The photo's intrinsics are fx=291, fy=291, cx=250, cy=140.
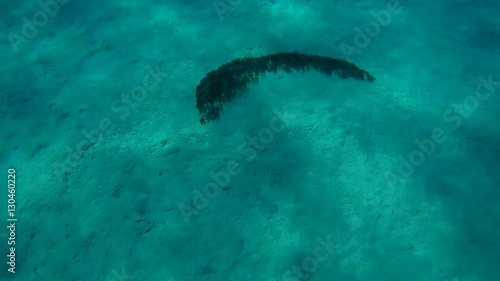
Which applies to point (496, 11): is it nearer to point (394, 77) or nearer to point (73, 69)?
point (394, 77)

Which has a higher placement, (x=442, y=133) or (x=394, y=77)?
(x=394, y=77)

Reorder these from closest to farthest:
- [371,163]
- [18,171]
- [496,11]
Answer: [18,171] → [371,163] → [496,11]

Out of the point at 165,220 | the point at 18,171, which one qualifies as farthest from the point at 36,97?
the point at 165,220

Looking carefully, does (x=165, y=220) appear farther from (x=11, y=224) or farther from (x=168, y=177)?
(x=11, y=224)

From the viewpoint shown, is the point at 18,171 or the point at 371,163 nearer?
the point at 18,171

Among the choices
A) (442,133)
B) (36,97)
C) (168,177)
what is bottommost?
(442,133)

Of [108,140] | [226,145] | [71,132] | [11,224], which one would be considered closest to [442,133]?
[226,145]

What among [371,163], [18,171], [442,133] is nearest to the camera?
[18,171]
